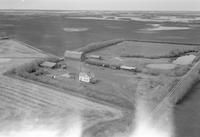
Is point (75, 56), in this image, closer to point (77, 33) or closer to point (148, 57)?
point (148, 57)

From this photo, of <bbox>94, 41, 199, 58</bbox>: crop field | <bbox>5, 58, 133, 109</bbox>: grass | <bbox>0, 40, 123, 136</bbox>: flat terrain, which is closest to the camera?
<bbox>0, 40, 123, 136</bbox>: flat terrain

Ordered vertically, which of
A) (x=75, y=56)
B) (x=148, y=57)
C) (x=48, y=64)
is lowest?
(x=148, y=57)

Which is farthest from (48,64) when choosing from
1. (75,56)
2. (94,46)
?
(94,46)

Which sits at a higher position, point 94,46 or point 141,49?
point 94,46

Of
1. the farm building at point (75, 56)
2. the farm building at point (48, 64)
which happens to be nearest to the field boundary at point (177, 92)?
the farm building at point (75, 56)

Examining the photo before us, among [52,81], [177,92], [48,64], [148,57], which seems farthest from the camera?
[148,57]

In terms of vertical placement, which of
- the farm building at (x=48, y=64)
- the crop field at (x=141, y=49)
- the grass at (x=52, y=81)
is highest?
the farm building at (x=48, y=64)

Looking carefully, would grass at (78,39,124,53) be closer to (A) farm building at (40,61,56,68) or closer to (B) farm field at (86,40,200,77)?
(B) farm field at (86,40,200,77)

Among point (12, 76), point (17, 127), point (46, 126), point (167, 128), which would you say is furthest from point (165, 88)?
point (12, 76)

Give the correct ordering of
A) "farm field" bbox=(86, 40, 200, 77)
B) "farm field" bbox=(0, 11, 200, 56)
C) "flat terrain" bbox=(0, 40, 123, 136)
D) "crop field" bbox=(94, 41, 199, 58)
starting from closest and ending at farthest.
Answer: "flat terrain" bbox=(0, 40, 123, 136)
"farm field" bbox=(86, 40, 200, 77)
"crop field" bbox=(94, 41, 199, 58)
"farm field" bbox=(0, 11, 200, 56)

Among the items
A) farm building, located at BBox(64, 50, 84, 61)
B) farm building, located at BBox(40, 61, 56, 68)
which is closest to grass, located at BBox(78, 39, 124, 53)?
farm building, located at BBox(64, 50, 84, 61)

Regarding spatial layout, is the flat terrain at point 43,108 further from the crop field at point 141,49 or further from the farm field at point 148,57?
the crop field at point 141,49

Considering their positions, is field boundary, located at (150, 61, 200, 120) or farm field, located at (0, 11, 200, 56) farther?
farm field, located at (0, 11, 200, 56)
